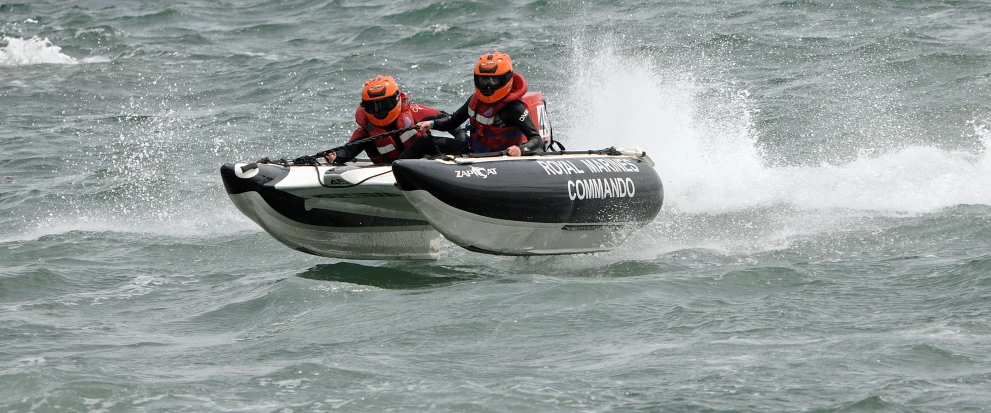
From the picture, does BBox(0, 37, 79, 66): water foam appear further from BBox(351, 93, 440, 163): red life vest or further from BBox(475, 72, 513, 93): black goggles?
BBox(475, 72, 513, 93): black goggles

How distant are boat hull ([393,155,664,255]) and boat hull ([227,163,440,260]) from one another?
413 mm

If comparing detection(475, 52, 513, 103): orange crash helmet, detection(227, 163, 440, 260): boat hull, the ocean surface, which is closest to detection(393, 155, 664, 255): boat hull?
the ocean surface

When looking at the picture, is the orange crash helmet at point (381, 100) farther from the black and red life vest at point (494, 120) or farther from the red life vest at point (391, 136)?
the black and red life vest at point (494, 120)

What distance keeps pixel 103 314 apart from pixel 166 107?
8608mm

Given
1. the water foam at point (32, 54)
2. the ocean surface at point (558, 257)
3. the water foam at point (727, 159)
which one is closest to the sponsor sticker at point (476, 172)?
the ocean surface at point (558, 257)

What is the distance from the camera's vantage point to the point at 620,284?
664 centimetres

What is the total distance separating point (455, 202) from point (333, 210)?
1284 millimetres

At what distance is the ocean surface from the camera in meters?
5.00

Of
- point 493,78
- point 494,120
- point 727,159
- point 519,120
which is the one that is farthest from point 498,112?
point 727,159

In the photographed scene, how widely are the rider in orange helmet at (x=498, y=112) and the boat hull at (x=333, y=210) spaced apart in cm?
72

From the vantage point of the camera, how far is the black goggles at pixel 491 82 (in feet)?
26.3

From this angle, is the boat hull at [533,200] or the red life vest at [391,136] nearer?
the boat hull at [533,200]

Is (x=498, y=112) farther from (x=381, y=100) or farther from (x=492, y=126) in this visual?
(x=381, y=100)

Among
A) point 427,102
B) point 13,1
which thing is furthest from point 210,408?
point 13,1
